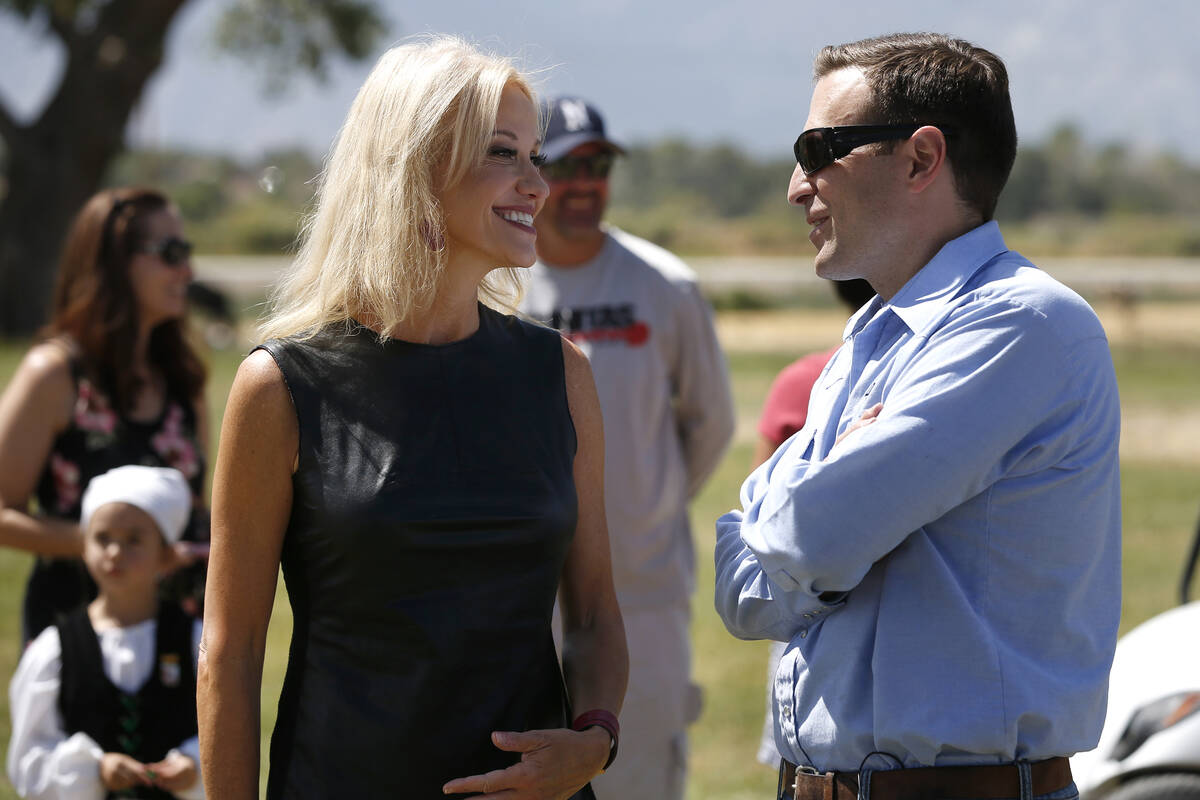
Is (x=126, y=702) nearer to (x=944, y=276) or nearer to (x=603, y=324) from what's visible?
(x=603, y=324)

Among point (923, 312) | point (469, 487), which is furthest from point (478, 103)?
point (923, 312)

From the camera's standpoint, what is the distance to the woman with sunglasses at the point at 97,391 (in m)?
3.74

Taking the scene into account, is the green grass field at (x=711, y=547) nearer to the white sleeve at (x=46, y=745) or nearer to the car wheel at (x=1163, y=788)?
the car wheel at (x=1163, y=788)

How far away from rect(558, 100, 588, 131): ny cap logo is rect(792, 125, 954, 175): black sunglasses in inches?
87.1

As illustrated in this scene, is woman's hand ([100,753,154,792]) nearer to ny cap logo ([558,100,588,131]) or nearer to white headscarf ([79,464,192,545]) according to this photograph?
white headscarf ([79,464,192,545])

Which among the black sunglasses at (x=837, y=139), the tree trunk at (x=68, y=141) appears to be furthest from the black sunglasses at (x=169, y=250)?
the tree trunk at (x=68, y=141)

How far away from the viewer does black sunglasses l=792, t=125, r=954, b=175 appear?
209cm

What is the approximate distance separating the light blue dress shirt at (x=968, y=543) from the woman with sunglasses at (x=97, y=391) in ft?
7.43

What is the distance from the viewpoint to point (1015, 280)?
2.01 meters

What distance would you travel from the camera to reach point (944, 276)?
2.08m

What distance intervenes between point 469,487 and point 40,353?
228 cm

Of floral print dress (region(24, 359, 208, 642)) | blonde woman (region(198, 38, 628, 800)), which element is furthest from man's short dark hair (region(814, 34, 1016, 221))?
floral print dress (region(24, 359, 208, 642))

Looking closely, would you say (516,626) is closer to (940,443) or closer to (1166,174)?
(940,443)

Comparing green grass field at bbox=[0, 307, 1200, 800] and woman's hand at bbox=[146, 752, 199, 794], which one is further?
green grass field at bbox=[0, 307, 1200, 800]
